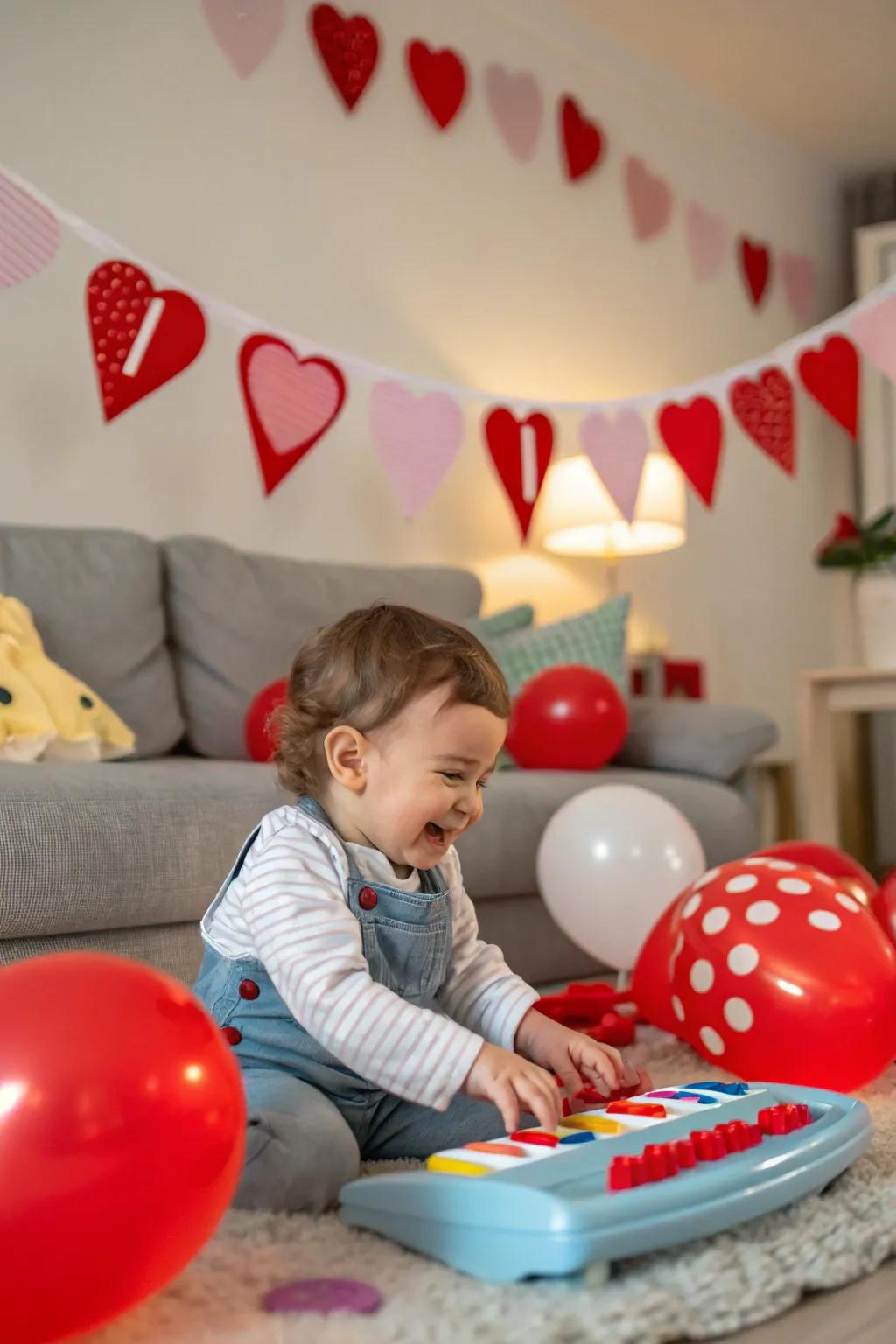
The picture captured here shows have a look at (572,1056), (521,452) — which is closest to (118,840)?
(572,1056)

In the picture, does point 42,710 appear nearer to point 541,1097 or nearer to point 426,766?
point 426,766

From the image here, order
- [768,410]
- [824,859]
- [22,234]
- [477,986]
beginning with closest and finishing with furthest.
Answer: [477,986] < [824,859] < [22,234] < [768,410]

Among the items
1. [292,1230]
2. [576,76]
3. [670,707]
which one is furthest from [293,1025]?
[576,76]

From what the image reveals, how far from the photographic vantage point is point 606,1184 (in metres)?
0.99

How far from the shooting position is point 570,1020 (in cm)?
195

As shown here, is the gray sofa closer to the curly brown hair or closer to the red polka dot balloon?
the curly brown hair

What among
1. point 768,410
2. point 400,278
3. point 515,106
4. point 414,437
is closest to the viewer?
point 414,437

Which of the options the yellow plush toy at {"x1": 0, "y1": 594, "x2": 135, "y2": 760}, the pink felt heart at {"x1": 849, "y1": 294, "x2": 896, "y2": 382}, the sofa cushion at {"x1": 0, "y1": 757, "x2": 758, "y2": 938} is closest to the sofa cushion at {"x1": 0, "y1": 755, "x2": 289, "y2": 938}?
the sofa cushion at {"x1": 0, "y1": 757, "x2": 758, "y2": 938}

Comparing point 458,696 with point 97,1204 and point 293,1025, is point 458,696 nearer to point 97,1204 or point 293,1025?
point 293,1025

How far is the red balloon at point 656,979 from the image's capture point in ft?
5.77

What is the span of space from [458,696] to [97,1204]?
1.91 feet

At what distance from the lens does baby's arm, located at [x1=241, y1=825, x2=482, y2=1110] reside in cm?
114

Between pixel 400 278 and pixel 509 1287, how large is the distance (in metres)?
3.03

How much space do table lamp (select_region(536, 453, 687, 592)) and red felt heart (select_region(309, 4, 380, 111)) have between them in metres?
1.10
